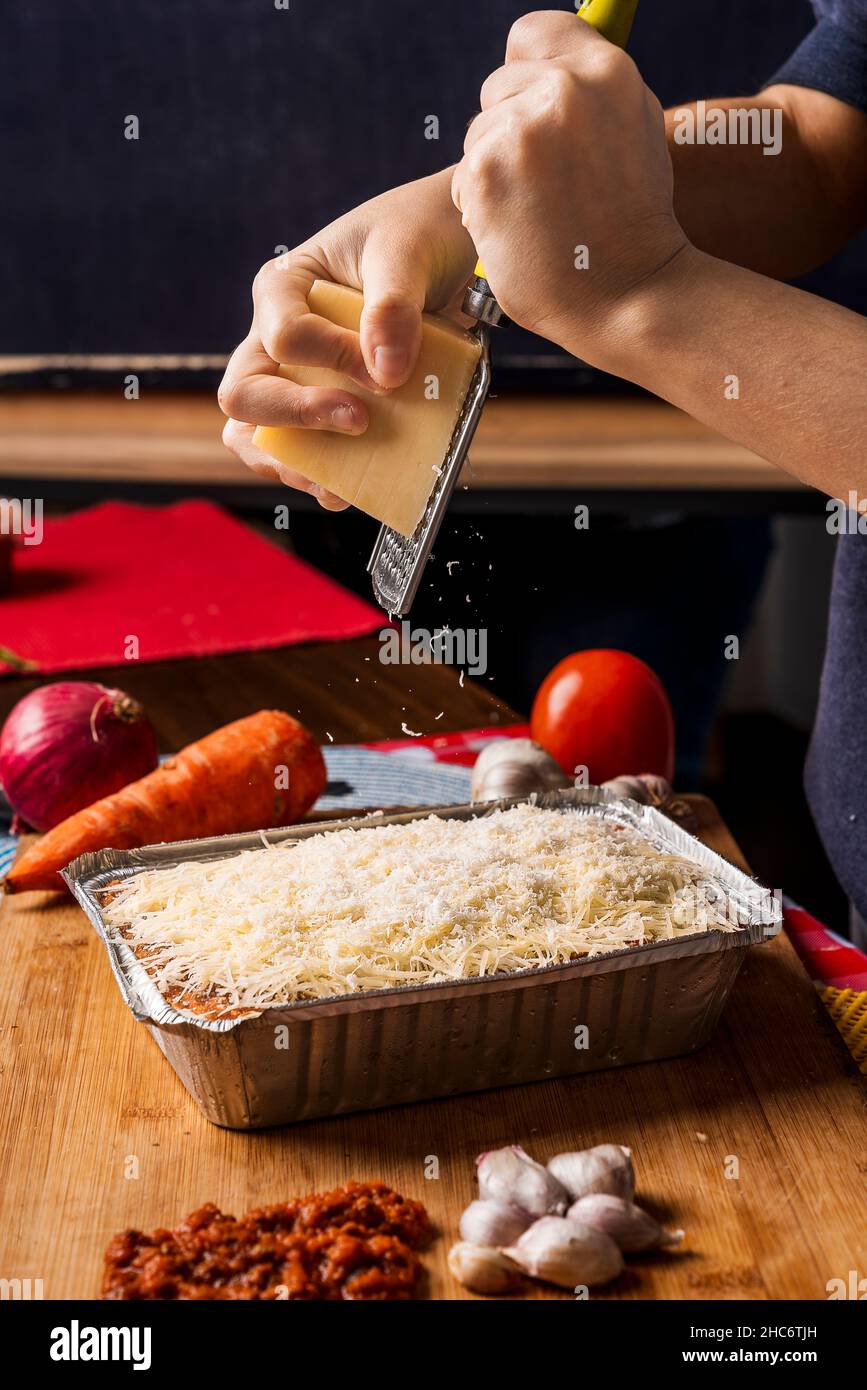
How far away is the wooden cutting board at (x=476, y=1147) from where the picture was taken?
76cm

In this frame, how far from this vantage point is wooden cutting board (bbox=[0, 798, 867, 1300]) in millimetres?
756

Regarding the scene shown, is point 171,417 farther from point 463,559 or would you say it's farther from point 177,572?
point 463,559

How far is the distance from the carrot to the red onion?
34 millimetres

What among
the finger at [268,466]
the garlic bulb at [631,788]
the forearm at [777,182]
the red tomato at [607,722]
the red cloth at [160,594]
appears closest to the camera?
the finger at [268,466]

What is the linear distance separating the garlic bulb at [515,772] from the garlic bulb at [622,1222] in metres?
0.53

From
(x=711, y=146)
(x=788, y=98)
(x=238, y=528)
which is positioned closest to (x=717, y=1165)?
(x=711, y=146)

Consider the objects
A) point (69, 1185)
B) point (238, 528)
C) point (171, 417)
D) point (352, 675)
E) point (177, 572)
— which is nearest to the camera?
point (69, 1185)

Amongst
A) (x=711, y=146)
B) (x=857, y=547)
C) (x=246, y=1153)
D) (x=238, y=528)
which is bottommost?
(x=238, y=528)

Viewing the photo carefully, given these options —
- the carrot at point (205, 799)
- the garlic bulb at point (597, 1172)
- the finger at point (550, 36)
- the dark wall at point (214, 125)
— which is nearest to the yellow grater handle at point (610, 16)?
the finger at point (550, 36)

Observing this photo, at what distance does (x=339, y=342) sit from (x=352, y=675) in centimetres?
104

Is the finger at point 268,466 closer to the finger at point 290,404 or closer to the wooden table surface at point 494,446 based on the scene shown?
the finger at point 290,404

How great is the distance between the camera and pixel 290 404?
87 cm

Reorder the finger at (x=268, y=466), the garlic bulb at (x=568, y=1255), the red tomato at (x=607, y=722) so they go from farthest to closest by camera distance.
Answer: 1. the red tomato at (x=607, y=722)
2. the finger at (x=268, y=466)
3. the garlic bulb at (x=568, y=1255)

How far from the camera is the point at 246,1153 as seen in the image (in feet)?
2.79
